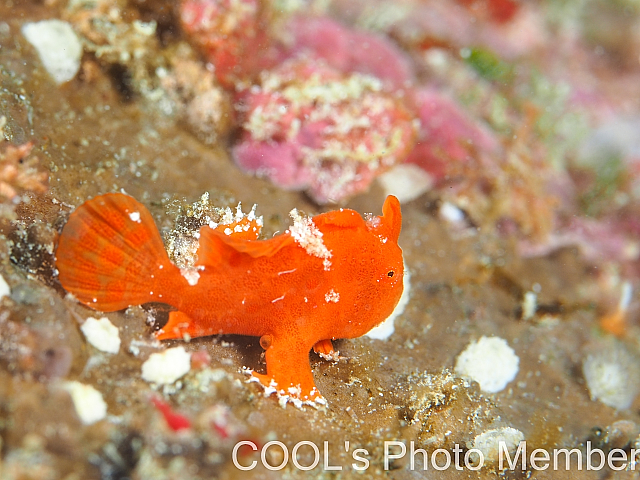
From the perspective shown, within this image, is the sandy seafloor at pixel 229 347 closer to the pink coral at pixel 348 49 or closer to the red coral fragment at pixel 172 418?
the red coral fragment at pixel 172 418

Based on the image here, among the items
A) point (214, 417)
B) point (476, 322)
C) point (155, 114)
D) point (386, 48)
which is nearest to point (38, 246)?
point (214, 417)

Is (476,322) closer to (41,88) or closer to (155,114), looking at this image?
(155,114)

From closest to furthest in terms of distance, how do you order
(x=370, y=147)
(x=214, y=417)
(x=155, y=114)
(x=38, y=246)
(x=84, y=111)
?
(x=214, y=417) < (x=38, y=246) < (x=84, y=111) < (x=155, y=114) < (x=370, y=147)

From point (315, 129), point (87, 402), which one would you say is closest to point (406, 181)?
point (315, 129)

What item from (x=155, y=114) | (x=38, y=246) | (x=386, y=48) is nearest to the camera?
(x=38, y=246)

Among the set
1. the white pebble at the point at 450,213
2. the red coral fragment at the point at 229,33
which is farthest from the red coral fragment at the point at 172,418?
the white pebble at the point at 450,213

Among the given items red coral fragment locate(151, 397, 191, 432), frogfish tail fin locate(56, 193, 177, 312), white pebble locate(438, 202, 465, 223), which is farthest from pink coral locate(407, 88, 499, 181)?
red coral fragment locate(151, 397, 191, 432)

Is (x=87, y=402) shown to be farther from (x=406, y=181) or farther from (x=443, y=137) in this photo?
(x=443, y=137)
